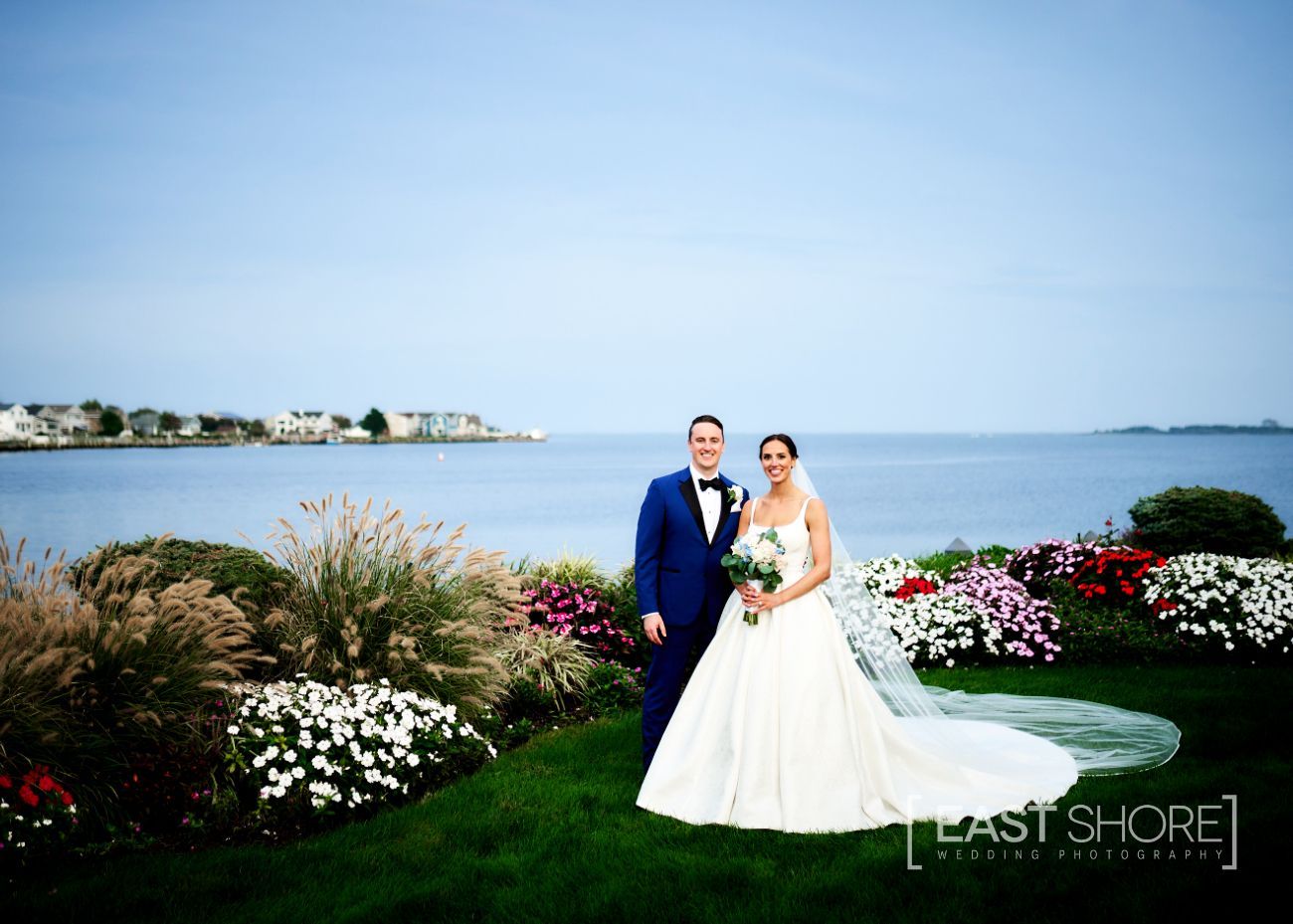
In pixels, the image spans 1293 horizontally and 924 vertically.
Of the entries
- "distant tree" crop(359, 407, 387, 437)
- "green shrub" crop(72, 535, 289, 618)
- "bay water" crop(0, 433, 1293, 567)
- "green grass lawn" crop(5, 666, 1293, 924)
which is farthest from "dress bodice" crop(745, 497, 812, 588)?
"distant tree" crop(359, 407, 387, 437)

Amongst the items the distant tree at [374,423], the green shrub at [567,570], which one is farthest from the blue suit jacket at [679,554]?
the distant tree at [374,423]

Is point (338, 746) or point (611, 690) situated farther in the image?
point (611, 690)

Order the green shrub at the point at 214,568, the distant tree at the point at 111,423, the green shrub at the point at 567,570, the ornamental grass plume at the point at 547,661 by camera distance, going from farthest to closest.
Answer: the distant tree at the point at 111,423 → the green shrub at the point at 567,570 → the ornamental grass plume at the point at 547,661 → the green shrub at the point at 214,568

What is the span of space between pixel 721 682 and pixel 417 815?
7.23 ft

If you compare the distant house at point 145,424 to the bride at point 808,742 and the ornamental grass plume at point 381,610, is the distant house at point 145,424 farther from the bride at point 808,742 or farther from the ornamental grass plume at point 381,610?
the bride at point 808,742

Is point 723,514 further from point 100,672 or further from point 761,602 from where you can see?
point 100,672

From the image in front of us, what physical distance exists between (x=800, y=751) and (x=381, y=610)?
3504 millimetres

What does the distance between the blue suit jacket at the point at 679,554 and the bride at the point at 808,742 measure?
0.87 feet

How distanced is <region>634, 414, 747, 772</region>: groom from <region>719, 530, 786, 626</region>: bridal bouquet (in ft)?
1.60

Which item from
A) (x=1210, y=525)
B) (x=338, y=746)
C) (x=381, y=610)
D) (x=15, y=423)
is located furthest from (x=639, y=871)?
(x=15, y=423)

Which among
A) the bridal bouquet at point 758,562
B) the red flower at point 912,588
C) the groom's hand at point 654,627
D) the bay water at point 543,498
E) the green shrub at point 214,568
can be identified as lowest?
the bay water at point 543,498

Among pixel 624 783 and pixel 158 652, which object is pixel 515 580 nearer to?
pixel 624 783

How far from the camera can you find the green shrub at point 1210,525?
1452 centimetres

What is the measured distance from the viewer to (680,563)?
6488 millimetres
